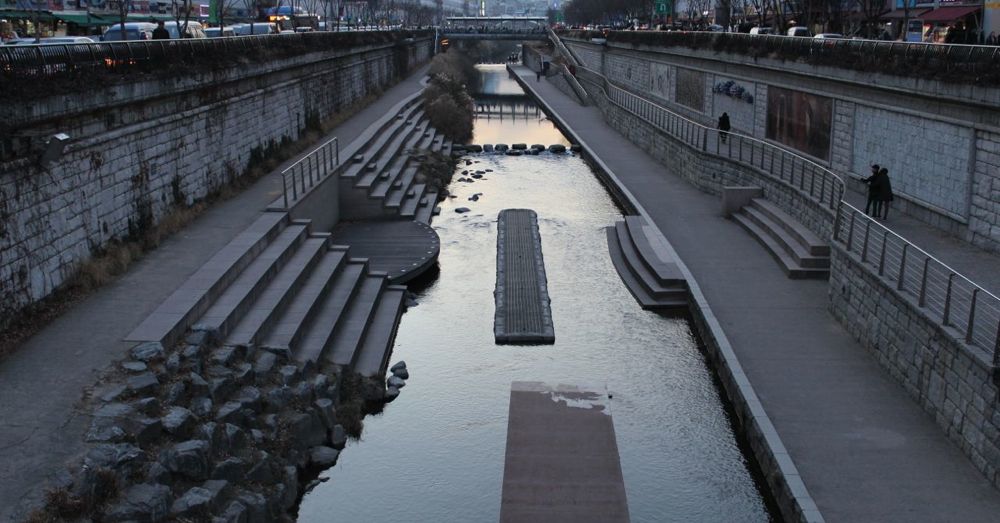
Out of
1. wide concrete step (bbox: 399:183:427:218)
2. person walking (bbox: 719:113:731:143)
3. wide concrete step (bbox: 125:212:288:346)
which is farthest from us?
person walking (bbox: 719:113:731:143)

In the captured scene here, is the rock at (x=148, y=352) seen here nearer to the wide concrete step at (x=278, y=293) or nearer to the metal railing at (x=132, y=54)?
the wide concrete step at (x=278, y=293)

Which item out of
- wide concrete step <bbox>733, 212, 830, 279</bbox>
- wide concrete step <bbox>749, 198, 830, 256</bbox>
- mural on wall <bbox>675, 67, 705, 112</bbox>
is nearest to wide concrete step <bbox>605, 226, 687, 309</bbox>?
wide concrete step <bbox>733, 212, 830, 279</bbox>

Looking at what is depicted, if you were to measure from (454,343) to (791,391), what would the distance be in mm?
7173

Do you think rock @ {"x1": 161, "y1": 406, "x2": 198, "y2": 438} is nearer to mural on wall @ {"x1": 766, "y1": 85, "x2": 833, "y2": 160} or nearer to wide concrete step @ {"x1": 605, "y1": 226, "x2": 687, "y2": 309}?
wide concrete step @ {"x1": 605, "y1": 226, "x2": 687, "y2": 309}

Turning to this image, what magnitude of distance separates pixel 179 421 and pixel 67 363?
2375 millimetres

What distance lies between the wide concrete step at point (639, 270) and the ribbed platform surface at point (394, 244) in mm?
4871

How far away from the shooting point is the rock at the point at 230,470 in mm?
12406

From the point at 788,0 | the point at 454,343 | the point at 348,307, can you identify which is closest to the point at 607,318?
the point at 454,343

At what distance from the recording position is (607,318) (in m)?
22.1

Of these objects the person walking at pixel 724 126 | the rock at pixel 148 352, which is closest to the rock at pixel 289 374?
the rock at pixel 148 352

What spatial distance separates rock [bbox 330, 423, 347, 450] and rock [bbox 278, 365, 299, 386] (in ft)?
3.16

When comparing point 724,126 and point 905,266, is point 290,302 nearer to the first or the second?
point 905,266

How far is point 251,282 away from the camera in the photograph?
60.1 feet

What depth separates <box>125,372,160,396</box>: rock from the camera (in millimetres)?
13117
